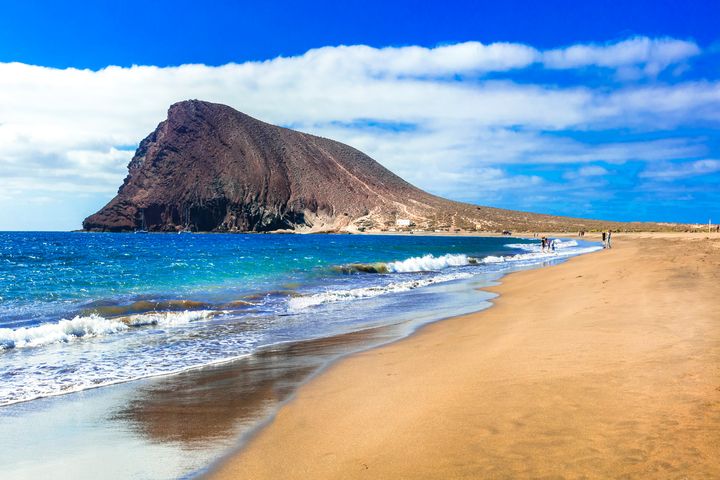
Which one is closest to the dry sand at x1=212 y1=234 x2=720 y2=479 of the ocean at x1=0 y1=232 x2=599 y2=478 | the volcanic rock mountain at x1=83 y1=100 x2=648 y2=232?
the ocean at x1=0 y1=232 x2=599 y2=478

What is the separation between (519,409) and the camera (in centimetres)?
538

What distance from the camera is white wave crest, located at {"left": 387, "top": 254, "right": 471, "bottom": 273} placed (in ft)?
118

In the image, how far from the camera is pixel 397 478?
162 inches

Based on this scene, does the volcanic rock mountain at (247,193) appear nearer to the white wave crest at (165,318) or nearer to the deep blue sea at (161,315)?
the deep blue sea at (161,315)

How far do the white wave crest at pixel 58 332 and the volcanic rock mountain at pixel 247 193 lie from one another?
441ft

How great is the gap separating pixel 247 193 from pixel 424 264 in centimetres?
12549

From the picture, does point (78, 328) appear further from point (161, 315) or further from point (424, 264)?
point (424, 264)

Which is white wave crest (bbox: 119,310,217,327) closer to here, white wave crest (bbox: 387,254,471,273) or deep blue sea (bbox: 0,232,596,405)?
deep blue sea (bbox: 0,232,596,405)

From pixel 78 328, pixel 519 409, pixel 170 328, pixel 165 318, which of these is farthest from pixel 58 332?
pixel 519 409

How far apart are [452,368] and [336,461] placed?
3551mm

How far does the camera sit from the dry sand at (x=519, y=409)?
4184mm

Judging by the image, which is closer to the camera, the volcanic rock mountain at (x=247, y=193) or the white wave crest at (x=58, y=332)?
the white wave crest at (x=58, y=332)

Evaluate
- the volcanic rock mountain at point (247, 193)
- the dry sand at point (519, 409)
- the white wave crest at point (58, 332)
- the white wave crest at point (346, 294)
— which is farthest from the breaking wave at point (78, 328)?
the volcanic rock mountain at point (247, 193)

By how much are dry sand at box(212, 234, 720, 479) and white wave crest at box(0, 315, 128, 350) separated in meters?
8.03
